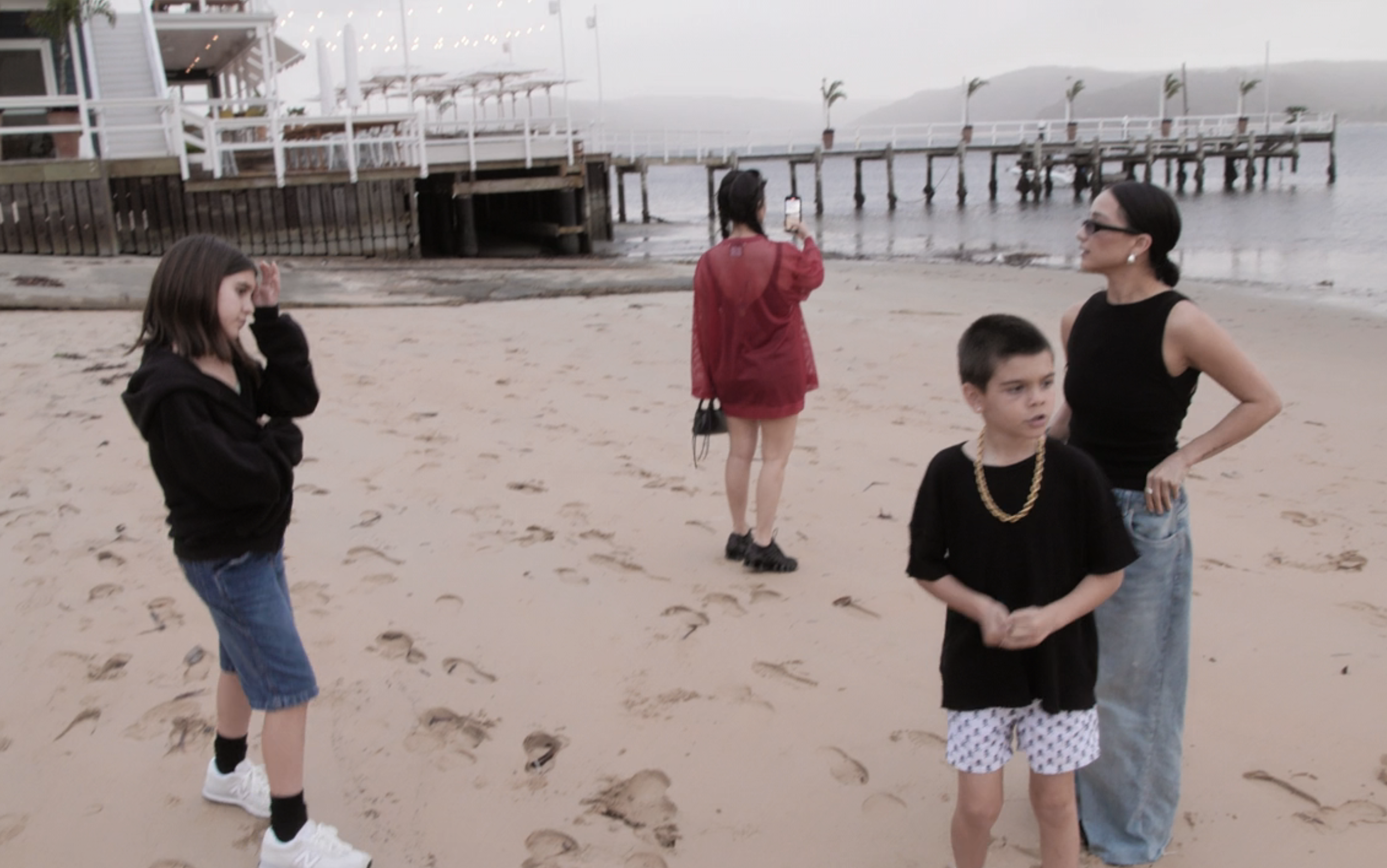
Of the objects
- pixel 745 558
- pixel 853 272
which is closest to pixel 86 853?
pixel 745 558

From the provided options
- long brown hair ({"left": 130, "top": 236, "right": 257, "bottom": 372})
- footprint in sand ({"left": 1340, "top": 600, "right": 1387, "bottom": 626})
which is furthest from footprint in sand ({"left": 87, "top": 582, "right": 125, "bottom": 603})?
footprint in sand ({"left": 1340, "top": 600, "right": 1387, "bottom": 626})

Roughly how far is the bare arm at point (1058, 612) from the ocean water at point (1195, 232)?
571 inches

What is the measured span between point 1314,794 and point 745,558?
2.10 meters

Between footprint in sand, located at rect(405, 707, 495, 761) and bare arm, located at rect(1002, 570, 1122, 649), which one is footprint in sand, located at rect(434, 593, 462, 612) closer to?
footprint in sand, located at rect(405, 707, 495, 761)

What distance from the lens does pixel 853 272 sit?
17.3 meters

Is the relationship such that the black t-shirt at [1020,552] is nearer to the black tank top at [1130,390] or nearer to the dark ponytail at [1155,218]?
the black tank top at [1130,390]

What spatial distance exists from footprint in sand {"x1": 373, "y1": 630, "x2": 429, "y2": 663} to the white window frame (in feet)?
64.1

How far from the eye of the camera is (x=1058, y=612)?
2125mm

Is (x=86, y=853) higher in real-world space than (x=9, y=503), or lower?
lower

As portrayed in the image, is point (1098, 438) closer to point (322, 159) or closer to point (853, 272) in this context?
point (853, 272)

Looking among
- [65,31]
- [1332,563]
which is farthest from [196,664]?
[65,31]

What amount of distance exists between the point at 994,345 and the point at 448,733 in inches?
74.3

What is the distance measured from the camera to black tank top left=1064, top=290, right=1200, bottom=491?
2.44 m

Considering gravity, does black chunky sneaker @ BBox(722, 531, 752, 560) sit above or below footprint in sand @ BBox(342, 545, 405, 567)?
below
